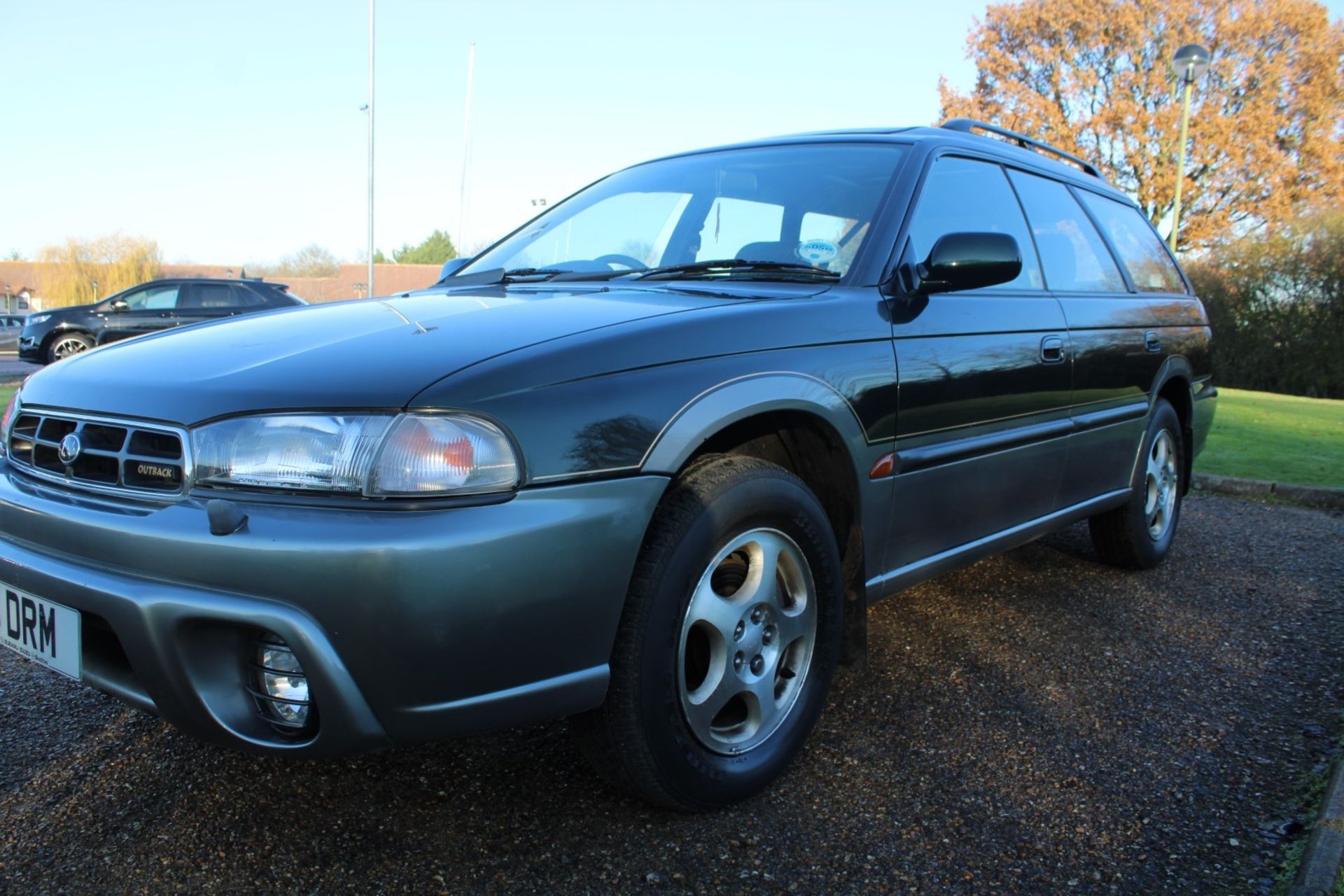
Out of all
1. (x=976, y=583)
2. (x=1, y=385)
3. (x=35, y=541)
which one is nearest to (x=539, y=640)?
(x=35, y=541)

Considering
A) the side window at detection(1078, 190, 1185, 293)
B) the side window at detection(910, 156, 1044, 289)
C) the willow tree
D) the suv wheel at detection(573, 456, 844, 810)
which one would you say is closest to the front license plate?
the suv wheel at detection(573, 456, 844, 810)

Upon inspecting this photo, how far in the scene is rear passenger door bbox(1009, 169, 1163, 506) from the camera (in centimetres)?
340

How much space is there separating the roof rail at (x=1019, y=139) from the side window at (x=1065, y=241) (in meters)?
0.24

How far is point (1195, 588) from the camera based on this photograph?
4078 mm

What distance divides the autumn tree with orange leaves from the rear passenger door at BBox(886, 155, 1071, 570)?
23.9 metres

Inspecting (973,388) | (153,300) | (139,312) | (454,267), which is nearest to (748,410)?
(973,388)

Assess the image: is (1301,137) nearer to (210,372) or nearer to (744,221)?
(744,221)

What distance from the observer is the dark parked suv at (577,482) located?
5.44ft

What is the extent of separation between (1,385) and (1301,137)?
91.1ft

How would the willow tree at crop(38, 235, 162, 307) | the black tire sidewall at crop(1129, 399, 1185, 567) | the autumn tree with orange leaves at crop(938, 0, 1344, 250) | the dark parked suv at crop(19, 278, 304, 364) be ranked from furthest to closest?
1. the willow tree at crop(38, 235, 162, 307)
2. the autumn tree with orange leaves at crop(938, 0, 1344, 250)
3. the dark parked suv at crop(19, 278, 304, 364)
4. the black tire sidewall at crop(1129, 399, 1185, 567)

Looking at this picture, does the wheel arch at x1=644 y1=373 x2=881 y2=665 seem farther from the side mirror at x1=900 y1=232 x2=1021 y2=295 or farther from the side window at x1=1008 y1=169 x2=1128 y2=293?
the side window at x1=1008 y1=169 x2=1128 y2=293

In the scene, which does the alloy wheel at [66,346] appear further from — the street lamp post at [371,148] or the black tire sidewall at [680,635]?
the black tire sidewall at [680,635]

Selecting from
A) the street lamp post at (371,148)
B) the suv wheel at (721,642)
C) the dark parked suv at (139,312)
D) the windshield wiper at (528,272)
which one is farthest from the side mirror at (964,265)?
the street lamp post at (371,148)

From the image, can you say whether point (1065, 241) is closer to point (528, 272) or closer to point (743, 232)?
point (743, 232)
